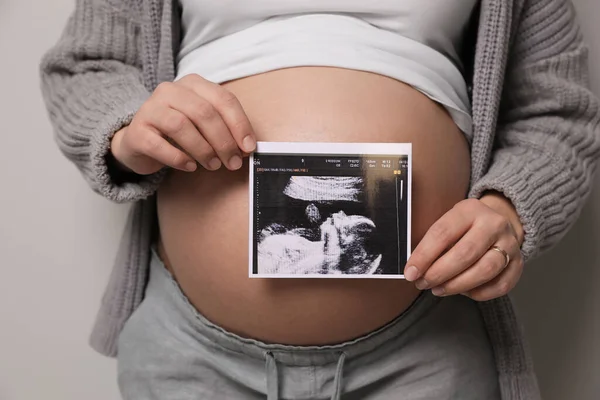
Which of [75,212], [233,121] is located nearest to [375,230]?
[233,121]

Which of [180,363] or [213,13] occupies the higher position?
[213,13]

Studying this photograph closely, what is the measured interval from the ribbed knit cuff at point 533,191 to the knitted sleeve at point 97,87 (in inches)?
15.9

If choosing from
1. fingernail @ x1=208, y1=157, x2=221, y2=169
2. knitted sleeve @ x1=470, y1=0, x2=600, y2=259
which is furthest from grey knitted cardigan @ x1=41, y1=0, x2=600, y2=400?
fingernail @ x1=208, y1=157, x2=221, y2=169

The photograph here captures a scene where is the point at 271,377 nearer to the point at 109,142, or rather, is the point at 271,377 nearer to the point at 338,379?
the point at 338,379

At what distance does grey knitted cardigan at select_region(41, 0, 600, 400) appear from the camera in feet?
2.42

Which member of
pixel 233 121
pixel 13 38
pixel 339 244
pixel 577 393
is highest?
pixel 13 38

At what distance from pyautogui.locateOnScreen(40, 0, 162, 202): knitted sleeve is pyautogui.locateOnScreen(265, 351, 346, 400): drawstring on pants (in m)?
0.25

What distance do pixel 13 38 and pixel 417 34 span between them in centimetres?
68

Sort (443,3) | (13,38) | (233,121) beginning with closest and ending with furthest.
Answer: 1. (233,121)
2. (443,3)
3. (13,38)

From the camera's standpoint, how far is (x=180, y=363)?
757 millimetres

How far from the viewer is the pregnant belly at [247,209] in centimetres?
67

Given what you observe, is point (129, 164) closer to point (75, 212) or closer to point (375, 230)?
point (375, 230)

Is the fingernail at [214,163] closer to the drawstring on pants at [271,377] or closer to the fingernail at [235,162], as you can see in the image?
the fingernail at [235,162]

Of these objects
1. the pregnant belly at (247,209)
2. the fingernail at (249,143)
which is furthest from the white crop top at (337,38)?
the fingernail at (249,143)
